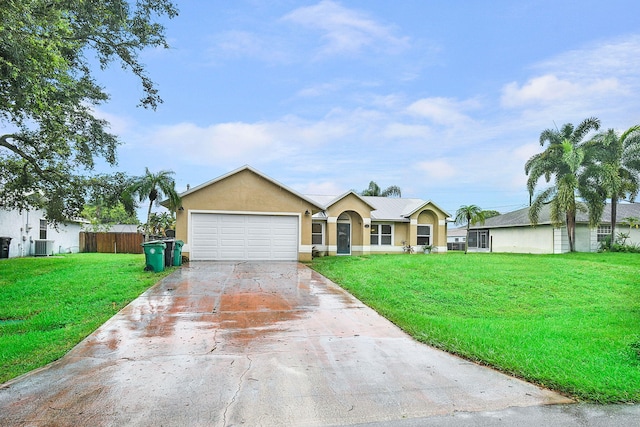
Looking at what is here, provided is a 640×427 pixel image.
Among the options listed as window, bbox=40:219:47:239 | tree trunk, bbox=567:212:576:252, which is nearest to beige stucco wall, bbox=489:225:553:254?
tree trunk, bbox=567:212:576:252

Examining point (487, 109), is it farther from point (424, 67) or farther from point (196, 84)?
point (196, 84)

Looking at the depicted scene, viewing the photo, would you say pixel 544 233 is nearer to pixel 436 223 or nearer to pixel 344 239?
pixel 436 223

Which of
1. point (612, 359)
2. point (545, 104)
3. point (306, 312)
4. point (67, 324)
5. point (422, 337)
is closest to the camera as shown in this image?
point (612, 359)

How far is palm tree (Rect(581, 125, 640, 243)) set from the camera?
78.4 ft

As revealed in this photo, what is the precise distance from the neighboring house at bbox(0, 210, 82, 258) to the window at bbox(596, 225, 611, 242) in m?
32.1

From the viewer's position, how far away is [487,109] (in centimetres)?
1975

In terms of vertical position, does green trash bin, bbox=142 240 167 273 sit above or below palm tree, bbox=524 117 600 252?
below

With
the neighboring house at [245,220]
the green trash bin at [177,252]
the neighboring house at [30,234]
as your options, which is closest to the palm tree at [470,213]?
the neighboring house at [245,220]

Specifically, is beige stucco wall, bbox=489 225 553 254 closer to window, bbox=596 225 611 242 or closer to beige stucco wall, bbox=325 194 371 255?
window, bbox=596 225 611 242

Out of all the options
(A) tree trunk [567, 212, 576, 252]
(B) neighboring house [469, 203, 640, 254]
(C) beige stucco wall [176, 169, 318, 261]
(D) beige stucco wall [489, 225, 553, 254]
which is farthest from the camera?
(D) beige stucco wall [489, 225, 553, 254]

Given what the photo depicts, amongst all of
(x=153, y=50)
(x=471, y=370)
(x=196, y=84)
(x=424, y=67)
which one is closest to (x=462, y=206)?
(x=424, y=67)

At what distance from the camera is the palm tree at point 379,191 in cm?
4475

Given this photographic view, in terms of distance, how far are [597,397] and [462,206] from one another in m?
21.6

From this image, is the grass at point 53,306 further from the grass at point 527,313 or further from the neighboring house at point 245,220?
the grass at point 527,313
